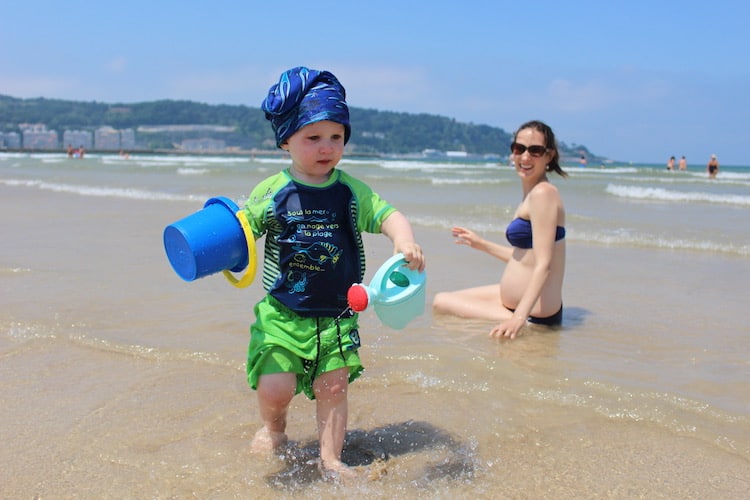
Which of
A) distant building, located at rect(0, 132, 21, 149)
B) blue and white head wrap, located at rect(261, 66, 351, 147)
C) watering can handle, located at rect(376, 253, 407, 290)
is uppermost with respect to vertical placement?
distant building, located at rect(0, 132, 21, 149)

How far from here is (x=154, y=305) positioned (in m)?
4.77

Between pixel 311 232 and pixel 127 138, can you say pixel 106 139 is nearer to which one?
pixel 127 138

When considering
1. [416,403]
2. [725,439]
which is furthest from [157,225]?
[725,439]

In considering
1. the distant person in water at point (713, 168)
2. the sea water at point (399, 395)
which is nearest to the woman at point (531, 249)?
the sea water at point (399, 395)

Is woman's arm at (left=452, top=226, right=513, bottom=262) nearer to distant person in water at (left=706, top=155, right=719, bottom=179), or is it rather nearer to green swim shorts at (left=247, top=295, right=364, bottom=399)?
green swim shorts at (left=247, top=295, right=364, bottom=399)

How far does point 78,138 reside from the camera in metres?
119

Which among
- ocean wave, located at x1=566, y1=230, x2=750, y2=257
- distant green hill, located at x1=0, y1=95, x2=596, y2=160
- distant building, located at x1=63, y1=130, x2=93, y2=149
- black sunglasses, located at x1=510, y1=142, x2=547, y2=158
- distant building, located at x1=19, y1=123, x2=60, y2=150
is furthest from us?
distant green hill, located at x1=0, y1=95, x2=596, y2=160

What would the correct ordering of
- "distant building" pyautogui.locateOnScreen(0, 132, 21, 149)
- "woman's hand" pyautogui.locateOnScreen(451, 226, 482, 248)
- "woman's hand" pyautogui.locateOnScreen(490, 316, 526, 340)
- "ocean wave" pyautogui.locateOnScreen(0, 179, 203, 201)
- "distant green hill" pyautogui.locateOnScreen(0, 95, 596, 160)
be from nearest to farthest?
"woman's hand" pyautogui.locateOnScreen(490, 316, 526, 340), "woman's hand" pyautogui.locateOnScreen(451, 226, 482, 248), "ocean wave" pyautogui.locateOnScreen(0, 179, 203, 201), "distant building" pyautogui.locateOnScreen(0, 132, 21, 149), "distant green hill" pyautogui.locateOnScreen(0, 95, 596, 160)

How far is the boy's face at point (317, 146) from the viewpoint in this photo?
2.44 metres

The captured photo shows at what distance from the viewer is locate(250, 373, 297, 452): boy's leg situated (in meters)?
2.51

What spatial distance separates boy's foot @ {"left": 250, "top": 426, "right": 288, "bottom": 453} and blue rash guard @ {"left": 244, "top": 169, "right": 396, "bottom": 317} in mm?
514

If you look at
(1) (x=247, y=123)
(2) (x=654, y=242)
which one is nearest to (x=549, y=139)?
(2) (x=654, y=242)

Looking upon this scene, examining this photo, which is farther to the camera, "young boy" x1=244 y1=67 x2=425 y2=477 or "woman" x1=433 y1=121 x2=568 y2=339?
"woman" x1=433 y1=121 x2=568 y2=339

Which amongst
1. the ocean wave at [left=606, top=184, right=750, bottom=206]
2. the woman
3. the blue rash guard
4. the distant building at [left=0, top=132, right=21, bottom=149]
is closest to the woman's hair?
the woman
